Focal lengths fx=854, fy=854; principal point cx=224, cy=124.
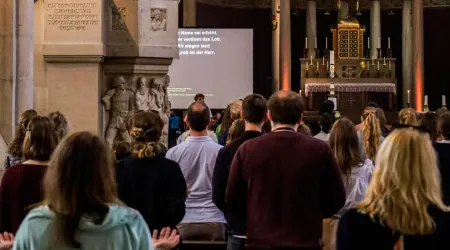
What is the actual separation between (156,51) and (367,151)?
5.71 meters

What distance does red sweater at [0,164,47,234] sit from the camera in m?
4.00

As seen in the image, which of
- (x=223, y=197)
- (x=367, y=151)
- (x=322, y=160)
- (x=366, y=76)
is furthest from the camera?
(x=366, y=76)

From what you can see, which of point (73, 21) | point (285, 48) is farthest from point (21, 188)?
point (285, 48)

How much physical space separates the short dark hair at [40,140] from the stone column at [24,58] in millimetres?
6262

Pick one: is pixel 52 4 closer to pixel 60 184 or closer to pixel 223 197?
pixel 223 197

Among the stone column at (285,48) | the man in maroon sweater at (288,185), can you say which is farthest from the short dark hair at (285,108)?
the stone column at (285,48)

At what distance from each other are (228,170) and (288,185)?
75 cm

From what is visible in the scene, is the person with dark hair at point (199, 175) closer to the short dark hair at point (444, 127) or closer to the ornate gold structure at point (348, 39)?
the short dark hair at point (444, 127)

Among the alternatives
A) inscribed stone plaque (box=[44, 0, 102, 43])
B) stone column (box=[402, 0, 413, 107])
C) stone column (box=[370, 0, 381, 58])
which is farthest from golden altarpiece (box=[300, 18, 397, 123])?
inscribed stone plaque (box=[44, 0, 102, 43])

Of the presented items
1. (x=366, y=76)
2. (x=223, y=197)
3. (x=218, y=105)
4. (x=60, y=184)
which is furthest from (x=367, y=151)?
(x=366, y=76)

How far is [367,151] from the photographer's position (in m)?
6.23

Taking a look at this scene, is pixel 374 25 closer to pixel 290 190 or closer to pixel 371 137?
pixel 371 137

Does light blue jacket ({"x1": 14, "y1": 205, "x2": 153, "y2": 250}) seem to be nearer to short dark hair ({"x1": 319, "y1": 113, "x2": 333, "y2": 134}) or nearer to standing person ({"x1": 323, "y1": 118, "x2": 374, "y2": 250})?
standing person ({"x1": 323, "y1": 118, "x2": 374, "y2": 250})

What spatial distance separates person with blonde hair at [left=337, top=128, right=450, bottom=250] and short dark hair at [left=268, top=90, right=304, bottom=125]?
1.29m
